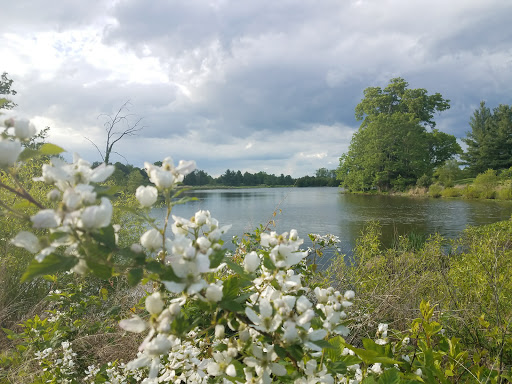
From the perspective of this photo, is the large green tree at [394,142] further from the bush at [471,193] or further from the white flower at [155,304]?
the white flower at [155,304]

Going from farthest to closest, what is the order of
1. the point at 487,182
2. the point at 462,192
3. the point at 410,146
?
the point at 410,146 → the point at 462,192 → the point at 487,182

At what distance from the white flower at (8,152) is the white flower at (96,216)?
0.19 metres

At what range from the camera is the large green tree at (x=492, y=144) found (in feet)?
90.0

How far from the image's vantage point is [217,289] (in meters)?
0.55

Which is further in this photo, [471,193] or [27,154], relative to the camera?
[471,193]

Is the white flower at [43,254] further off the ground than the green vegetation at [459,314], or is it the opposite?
the white flower at [43,254]

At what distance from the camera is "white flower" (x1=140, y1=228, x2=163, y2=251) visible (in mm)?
594

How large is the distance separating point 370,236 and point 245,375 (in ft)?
11.6

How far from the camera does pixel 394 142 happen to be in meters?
25.3

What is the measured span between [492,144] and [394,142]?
10513 millimetres

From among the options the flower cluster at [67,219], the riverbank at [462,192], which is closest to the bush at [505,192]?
the riverbank at [462,192]

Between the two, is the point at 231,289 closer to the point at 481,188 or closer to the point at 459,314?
the point at 459,314

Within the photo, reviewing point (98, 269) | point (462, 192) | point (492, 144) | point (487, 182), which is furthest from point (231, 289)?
point (492, 144)

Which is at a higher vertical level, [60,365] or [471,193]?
[471,193]
